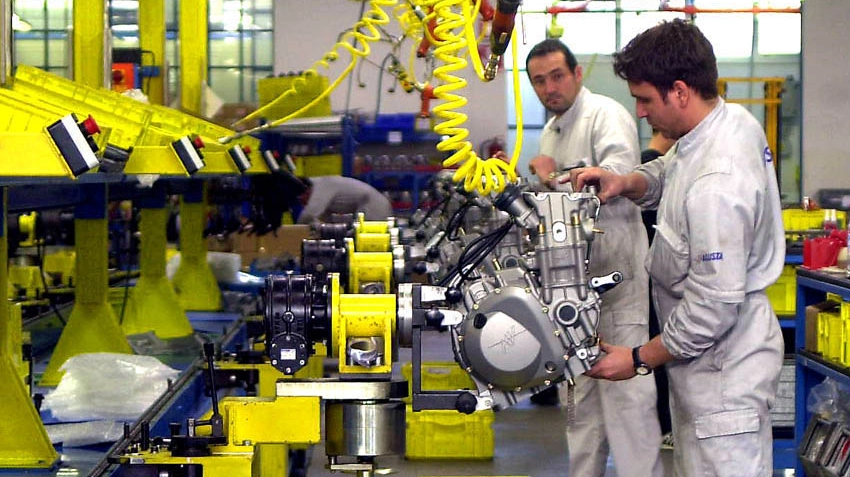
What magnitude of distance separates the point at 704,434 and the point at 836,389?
2.16 metres

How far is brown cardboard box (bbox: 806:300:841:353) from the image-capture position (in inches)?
173

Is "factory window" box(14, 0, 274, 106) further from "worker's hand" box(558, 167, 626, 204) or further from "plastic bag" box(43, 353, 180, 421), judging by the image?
"worker's hand" box(558, 167, 626, 204)

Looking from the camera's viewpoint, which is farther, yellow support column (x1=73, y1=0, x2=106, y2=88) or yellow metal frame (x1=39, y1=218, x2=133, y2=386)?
yellow support column (x1=73, y1=0, x2=106, y2=88)

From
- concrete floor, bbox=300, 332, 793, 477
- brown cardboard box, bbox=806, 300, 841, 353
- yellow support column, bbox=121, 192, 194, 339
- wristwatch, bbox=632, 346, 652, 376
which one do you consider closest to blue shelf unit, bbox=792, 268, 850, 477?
brown cardboard box, bbox=806, 300, 841, 353

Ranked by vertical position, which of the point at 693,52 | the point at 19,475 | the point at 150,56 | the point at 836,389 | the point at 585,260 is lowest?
the point at 19,475

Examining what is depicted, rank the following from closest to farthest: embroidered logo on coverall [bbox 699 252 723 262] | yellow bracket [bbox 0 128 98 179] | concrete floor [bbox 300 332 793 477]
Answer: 1. embroidered logo on coverall [bbox 699 252 723 262]
2. yellow bracket [bbox 0 128 98 179]
3. concrete floor [bbox 300 332 793 477]

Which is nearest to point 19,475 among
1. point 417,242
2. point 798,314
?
point 417,242

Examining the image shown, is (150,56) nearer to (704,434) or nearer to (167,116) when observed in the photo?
(167,116)

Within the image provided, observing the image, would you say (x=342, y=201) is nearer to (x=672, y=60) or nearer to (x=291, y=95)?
(x=291, y=95)

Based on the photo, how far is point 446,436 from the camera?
5289 millimetres

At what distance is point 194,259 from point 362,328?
6698mm

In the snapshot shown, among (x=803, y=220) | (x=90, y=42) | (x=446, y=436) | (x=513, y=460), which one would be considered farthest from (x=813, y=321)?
(x=90, y=42)

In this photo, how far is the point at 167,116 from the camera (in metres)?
6.82

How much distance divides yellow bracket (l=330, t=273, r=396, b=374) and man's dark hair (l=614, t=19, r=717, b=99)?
28.9 inches
